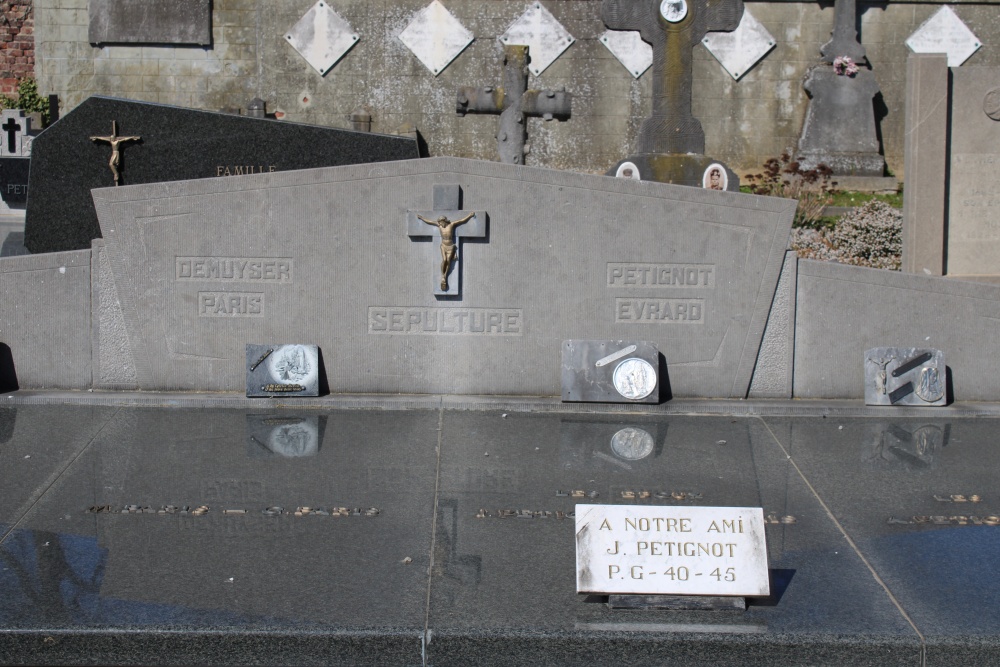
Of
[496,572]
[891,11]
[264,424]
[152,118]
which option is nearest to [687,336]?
[264,424]

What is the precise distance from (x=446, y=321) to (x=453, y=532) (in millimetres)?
2377

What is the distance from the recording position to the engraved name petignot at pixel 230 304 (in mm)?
6410

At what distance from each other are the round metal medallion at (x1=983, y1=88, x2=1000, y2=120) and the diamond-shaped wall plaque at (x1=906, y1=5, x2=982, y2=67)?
355 inches

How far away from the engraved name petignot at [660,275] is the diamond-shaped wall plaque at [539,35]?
35.1 ft

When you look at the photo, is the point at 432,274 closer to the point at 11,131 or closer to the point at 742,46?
the point at 11,131

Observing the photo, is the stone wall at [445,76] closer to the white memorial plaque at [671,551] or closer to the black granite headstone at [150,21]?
the black granite headstone at [150,21]

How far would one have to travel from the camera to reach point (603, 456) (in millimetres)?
5242

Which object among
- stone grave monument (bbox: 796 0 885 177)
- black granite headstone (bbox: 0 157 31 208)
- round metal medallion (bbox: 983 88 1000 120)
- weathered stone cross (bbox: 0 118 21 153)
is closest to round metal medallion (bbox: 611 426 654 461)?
round metal medallion (bbox: 983 88 1000 120)

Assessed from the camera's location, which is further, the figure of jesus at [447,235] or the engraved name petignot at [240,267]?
the engraved name petignot at [240,267]

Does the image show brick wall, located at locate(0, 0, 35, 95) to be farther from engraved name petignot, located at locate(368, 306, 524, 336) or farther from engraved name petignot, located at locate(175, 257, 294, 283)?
engraved name petignot, located at locate(368, 306, 524, 336)

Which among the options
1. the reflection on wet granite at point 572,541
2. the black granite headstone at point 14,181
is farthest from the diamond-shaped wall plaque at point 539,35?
the reflection on wet granite at point 572,541

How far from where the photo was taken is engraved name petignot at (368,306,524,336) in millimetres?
6434

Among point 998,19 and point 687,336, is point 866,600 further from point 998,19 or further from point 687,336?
point 998,19

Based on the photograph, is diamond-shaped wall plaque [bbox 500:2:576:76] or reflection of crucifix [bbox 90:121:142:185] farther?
diamond-shaped wall plaque [bbox 500:2:576:76]
